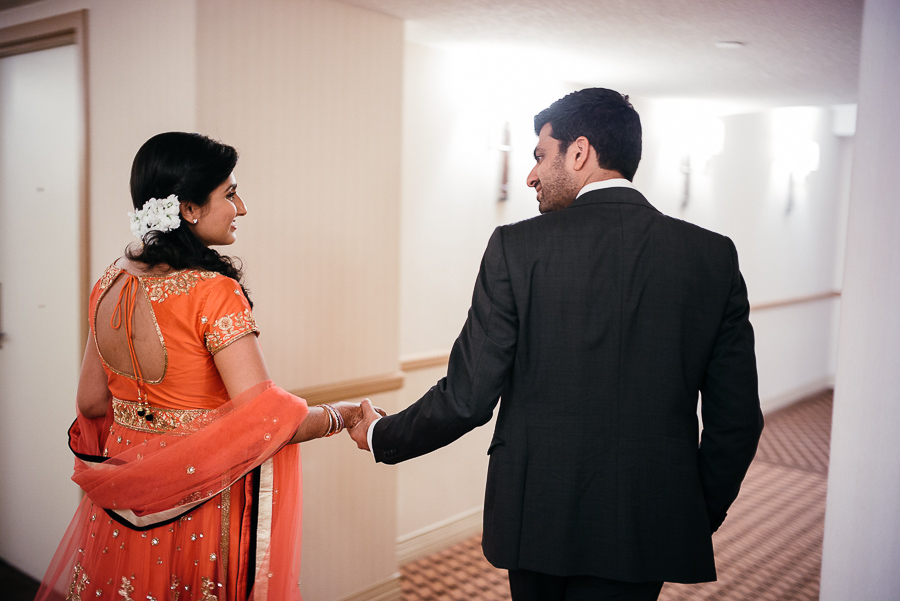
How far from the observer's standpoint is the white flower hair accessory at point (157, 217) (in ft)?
5.44

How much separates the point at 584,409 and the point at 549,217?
1.42 ft

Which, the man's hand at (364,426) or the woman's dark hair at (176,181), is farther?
the man's hand at (364,426)

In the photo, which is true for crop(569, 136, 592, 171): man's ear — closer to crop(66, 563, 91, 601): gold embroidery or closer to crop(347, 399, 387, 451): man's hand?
crop(347, 399, 387, 451): man's hand

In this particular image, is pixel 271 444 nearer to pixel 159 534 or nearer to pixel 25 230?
pixel 159 534

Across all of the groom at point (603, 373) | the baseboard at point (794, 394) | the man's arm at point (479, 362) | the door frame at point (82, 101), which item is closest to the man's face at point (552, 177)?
the groom at point (603, 373)

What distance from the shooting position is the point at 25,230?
3098mm

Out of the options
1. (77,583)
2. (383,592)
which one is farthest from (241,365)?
(383,592)

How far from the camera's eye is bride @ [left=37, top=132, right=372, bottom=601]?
165cm

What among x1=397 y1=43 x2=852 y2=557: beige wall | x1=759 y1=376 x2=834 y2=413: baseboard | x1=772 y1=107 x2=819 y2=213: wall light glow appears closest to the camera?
x1=397 y1=43 x2=852 y2=557: beige wall

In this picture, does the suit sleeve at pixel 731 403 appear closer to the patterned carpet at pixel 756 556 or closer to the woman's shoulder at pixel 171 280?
the woman's shoulder at pixel 171 280

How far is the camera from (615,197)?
5.08 ft

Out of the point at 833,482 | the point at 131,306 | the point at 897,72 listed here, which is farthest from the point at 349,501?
the point at 897,72

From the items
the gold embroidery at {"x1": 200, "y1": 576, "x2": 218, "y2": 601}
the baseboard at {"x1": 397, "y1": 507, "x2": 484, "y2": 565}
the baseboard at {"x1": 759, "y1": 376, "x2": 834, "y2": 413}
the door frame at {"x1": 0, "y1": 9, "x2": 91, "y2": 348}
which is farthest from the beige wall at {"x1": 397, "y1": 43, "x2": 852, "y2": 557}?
the baseboard at {"x1": 759, "y1": 376, "x2": 834, "y2": 413}

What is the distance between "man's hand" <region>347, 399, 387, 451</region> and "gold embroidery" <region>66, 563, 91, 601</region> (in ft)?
2.40
